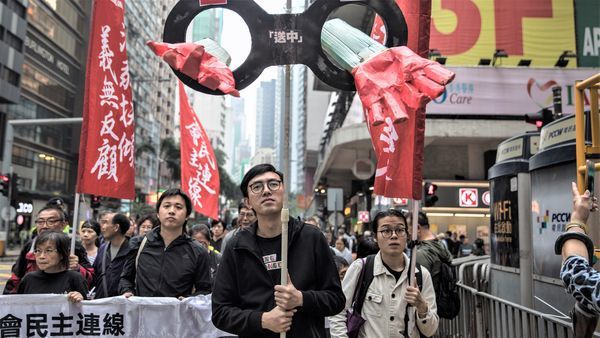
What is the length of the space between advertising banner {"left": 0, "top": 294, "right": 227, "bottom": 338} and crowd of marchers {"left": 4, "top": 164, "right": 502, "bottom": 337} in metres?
0.11

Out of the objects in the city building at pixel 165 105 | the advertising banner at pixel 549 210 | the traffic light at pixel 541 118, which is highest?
the city building at pixel 165 105

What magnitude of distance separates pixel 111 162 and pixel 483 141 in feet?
63.0

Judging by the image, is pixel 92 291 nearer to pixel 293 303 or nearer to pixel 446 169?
pixel 293 303

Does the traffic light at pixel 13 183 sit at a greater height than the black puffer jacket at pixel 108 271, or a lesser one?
greater

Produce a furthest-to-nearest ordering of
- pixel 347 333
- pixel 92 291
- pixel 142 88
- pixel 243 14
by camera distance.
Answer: pixel 142 88
pixel 92 291
pixel 347 333
pixel 243 14

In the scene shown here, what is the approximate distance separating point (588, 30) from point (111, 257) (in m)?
24.3

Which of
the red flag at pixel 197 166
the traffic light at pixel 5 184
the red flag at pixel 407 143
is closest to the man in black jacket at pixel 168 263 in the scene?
the red flag at pixel 407 143

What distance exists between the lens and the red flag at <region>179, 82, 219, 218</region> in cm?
880

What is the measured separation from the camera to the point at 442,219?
74.5 feet

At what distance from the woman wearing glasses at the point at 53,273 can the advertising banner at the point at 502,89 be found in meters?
18.8

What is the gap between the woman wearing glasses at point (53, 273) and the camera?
13.3 feet

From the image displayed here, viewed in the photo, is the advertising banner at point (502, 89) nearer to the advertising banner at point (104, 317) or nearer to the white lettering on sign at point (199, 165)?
the white lettering on sign at point (199, 165)

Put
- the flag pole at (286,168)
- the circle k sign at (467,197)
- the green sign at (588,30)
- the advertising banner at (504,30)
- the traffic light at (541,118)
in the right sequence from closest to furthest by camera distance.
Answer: the flag pole at (286,168)
the traffic light at (541,118)
the circle k sign at (467,197)
the advertising banner at (504,30)
the green sign at (588,30)

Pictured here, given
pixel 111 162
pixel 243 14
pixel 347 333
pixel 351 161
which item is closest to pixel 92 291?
pixel 111 162
